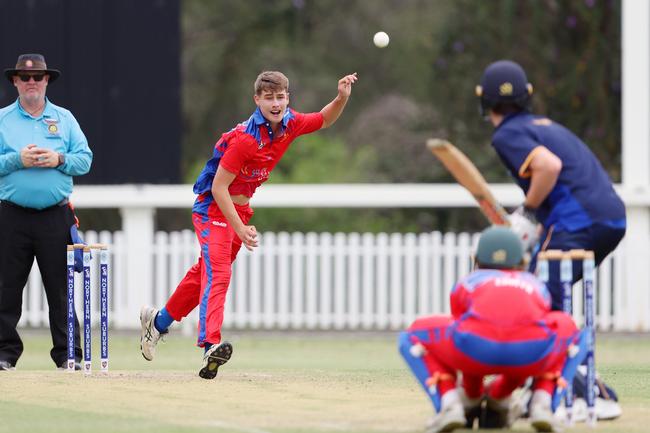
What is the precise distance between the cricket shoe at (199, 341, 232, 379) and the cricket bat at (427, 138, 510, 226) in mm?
2342

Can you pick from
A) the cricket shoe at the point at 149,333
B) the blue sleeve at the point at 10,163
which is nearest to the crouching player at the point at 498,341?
the cricket shoe at the point at 149,333

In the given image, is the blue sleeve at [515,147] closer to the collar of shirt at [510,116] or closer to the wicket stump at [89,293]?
the collar of shirt at [510,116]

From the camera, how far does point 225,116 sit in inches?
1325

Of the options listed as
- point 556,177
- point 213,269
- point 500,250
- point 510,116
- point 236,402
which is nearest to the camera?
point 500,250

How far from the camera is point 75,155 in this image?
35.9 feet

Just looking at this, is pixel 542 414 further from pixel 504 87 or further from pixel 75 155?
pixel 75 155

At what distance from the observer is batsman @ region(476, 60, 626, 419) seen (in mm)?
7926

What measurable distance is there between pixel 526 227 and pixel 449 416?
148 centimetres

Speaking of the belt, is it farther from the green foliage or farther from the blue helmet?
the green foliage

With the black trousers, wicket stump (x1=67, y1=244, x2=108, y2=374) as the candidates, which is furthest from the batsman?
the black trousers

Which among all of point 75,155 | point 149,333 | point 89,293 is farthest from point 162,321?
point 75,155

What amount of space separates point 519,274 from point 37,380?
153 inches

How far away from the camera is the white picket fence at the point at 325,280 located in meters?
18.3

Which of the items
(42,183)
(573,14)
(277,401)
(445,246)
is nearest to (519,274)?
(277,401)
